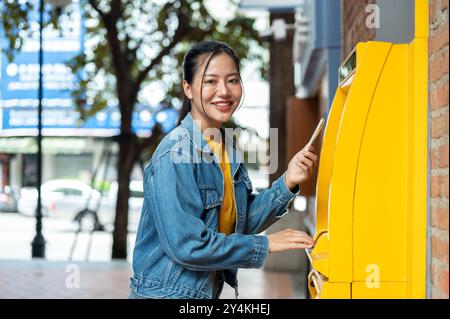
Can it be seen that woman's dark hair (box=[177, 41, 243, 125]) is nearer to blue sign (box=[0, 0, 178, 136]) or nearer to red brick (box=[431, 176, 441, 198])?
red brick (box=[431, 176, 441, 198])

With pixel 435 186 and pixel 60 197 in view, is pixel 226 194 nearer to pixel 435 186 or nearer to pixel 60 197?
pixel 435 186

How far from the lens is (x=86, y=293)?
25.3 ft

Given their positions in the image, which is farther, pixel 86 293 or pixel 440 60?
pixel 86 293

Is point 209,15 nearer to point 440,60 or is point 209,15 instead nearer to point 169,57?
point 169,57

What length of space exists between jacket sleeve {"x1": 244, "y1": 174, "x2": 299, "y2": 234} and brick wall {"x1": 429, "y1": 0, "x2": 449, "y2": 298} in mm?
541

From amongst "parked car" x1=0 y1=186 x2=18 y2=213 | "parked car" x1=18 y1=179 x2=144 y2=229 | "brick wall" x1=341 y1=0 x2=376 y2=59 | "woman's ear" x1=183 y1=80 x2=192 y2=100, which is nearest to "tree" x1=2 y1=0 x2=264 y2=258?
"parked car" x1=18 y1=179 x2=144 y2=229

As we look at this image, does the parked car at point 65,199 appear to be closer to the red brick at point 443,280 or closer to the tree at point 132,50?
the tree at point 132,50

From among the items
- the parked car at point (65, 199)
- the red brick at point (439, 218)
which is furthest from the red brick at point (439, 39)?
the parked car at point (65, 199)

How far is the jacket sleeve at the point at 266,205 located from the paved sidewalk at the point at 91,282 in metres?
4.59

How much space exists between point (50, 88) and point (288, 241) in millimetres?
11458

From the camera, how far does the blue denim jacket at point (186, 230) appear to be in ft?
7.30

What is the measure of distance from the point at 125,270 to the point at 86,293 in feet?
6.55

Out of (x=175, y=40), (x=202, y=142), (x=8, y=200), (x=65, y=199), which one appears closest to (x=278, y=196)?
(x=202, y=142)
